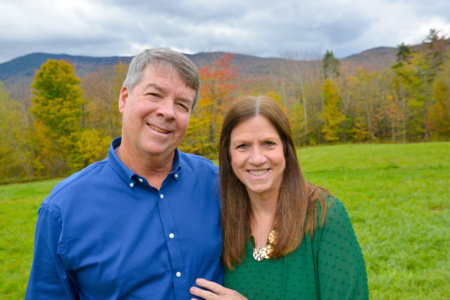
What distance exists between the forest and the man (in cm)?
1995

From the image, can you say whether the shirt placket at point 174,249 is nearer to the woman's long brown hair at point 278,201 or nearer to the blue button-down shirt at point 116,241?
the blue button-down shirt at point 116,241

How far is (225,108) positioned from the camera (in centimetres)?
2605

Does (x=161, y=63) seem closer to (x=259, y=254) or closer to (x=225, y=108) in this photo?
(x=259, y=254)

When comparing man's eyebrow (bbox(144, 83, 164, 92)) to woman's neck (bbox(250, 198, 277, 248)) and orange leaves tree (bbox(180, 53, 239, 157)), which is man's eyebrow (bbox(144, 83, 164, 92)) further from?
orange leaves tree (bbox(180, 53, 239, 157))

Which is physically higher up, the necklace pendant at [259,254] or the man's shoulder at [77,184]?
the man's shoulder at [77,184]

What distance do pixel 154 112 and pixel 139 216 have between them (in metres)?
0.72

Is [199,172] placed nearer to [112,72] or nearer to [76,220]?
[76,220]

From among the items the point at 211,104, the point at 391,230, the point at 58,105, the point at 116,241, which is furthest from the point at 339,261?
the point at 58,105

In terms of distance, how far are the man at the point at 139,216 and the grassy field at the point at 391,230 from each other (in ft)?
10.4

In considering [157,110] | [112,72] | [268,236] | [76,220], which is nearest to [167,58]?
[157,110]

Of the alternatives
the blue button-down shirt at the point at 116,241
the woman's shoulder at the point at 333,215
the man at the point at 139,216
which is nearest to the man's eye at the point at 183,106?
the man at the point at 139,216

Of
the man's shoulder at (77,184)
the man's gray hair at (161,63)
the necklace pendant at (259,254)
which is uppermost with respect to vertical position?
the man's gray hair at (161,63)

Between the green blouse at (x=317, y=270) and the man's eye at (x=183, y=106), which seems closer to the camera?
the green blouse at (x=317, y=270)

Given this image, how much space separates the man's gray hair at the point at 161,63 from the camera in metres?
2.13
